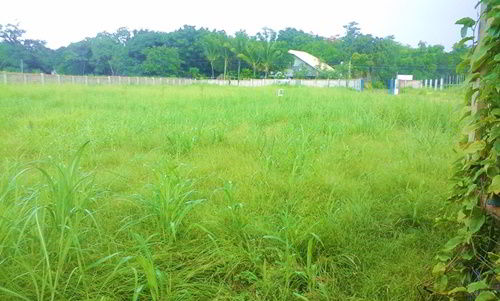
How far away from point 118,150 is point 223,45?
36146mm

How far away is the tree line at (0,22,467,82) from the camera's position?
29.6 meters

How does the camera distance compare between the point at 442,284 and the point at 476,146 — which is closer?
the point at 476,146

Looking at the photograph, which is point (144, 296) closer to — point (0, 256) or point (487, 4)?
point (0, 256)

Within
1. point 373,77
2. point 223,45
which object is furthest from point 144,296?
point 223,45

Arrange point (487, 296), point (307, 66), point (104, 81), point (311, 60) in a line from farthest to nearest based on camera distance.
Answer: point (311, 60), point (307, 66), point (104, 81), point (487, 296)

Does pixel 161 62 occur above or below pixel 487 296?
above

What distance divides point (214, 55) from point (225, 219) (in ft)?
127

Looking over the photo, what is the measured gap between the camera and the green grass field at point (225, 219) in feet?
4.66

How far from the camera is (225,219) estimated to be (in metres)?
1.91

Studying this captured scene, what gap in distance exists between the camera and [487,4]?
110cm

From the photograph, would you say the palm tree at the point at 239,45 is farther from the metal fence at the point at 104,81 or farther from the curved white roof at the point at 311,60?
the curved white roof at the point at 311,60

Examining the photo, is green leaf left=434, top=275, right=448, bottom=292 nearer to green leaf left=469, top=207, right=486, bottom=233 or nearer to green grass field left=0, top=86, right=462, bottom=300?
green grass field left=0, top=86, right=462, bottom=300

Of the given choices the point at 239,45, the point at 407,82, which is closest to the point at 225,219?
the point at 407,82

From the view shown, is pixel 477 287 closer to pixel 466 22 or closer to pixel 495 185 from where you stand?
pixel 495 185
